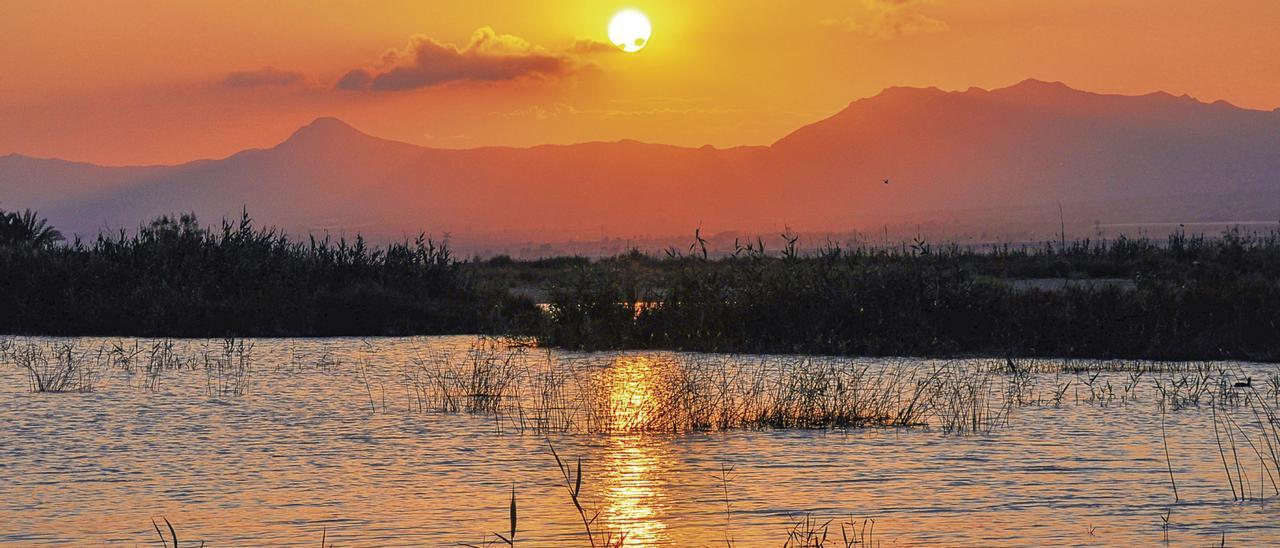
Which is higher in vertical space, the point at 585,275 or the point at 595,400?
the point at 585,275

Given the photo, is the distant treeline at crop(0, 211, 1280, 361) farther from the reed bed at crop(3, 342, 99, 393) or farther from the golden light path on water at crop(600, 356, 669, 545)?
the golden light path on water at crop(600, 356, 669, 545)

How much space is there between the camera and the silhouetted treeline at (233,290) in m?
41.5

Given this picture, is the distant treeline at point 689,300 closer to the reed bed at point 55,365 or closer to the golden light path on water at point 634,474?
the reed bed at point 55,365

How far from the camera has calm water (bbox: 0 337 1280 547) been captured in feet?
43.9

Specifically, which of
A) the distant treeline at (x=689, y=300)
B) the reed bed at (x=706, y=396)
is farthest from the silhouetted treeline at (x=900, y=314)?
the reed bed at (x=706, y=396)

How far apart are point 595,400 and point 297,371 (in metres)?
8.24

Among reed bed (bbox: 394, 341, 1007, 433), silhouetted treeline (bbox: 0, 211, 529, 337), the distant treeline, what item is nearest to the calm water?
reed bed (bbox: 394, 341, 1007, 433)

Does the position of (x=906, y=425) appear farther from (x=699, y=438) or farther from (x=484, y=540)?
(x=484, y=540)

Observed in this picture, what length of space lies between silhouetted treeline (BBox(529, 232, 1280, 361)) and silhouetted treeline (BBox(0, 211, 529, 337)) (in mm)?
6090

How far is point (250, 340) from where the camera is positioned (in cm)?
3841

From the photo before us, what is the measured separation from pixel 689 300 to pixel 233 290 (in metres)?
15.2

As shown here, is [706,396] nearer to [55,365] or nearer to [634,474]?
[634,474]

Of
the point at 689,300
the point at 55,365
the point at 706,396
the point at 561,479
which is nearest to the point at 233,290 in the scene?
the point at 55,365

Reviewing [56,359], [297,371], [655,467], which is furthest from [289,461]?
[56,359]
